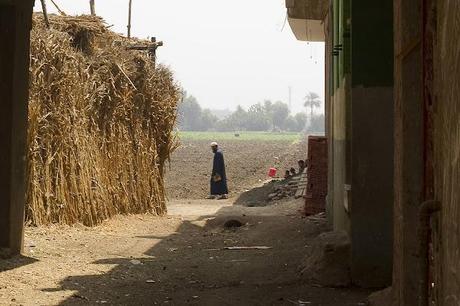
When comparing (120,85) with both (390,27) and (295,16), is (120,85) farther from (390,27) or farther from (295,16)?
(390,27)

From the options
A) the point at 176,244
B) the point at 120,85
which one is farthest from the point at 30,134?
the point at 120,85

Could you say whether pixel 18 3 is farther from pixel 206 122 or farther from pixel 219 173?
pixel 206 122

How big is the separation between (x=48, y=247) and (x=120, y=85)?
4.64 meters

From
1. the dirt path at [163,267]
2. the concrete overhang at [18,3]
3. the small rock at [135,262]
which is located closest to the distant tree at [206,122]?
the dirt path at [163,267]

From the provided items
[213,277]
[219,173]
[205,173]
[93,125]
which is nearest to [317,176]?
[93,125]

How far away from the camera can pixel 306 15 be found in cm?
1819

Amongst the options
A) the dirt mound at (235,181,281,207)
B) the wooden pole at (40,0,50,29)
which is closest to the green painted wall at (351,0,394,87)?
the wooden pole at (40,0,50,29)

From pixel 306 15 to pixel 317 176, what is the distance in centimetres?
468

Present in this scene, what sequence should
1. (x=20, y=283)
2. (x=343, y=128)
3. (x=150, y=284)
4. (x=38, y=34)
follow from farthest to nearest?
(x=38, y=34) → (x=343, y=128) → (x=150, y=284) → (x=20, y=283)

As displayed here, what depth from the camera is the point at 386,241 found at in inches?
312

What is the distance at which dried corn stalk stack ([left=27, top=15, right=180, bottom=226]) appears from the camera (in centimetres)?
1133

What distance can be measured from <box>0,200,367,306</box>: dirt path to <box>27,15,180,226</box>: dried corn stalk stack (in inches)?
18.3

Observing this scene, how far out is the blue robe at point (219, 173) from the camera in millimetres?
23750

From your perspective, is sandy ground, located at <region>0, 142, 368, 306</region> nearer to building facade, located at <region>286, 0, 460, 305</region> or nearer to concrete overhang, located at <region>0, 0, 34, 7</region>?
building facade, located at <region>286, 0, 460, 305</region>
